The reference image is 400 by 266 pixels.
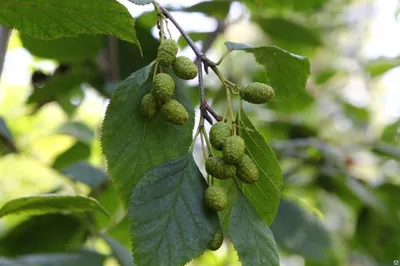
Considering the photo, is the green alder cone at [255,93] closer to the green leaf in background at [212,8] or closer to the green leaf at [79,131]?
the green leaf in background at [212,8]

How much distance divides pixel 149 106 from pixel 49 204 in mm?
342

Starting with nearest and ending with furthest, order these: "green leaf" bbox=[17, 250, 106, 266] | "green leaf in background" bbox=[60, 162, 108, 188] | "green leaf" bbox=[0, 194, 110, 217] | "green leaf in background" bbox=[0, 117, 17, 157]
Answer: "green leaf" bbox=[0, 194, 110, 217] → "green leaf" bbox=[17, 250, 106, 266] → "green leaf in background" bbox=[60, 162, 108, 188] → "green leaf in background" bbox=[0, 117, 17, 157]

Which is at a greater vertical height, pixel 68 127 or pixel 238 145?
pixel 238 145

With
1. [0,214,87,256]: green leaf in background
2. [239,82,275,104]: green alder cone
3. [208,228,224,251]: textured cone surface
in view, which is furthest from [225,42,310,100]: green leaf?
[0,214,87,256]: green leaf in background

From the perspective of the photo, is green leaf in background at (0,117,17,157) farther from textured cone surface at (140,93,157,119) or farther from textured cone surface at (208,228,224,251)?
textured cone surface at (208,228,224,251)

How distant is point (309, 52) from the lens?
2.34m

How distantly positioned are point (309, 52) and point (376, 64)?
0.30m

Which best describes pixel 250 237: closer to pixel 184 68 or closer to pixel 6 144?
pixel 184 68

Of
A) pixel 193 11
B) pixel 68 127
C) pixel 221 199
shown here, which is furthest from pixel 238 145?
pixel 68 127

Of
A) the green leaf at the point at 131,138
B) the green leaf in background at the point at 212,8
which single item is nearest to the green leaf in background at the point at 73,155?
the green leaf in background at the point at 212,8

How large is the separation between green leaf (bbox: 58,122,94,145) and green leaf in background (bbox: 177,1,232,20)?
26.4 inches

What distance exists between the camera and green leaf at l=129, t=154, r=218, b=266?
0.81m

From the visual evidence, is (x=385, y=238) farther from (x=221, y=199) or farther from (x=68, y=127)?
(x=221, y=199)

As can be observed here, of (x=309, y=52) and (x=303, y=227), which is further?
(x=309, y=52)
